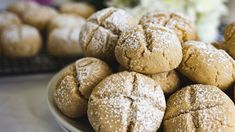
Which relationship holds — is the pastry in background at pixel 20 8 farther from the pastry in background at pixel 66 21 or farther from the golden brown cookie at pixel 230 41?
the golden brown cookie at pixel 230 41

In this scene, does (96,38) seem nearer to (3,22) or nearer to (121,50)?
(121,50)

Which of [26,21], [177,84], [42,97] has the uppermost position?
[177,84]

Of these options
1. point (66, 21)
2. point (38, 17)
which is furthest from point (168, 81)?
point (38, 17)

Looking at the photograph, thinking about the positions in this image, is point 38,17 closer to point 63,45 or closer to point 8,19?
point 8,19

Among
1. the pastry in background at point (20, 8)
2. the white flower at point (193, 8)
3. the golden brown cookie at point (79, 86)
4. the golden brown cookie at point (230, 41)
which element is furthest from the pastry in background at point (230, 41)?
the pastry in background at point (20, 8)

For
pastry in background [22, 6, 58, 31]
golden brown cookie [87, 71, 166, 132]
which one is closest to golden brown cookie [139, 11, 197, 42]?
golden brown cookie [87, 71, 166, 132]

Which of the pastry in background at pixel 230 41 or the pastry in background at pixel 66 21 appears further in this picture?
the pastry in background at pixel 66 21

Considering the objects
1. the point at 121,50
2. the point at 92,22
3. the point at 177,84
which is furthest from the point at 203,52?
the point at 92,22
